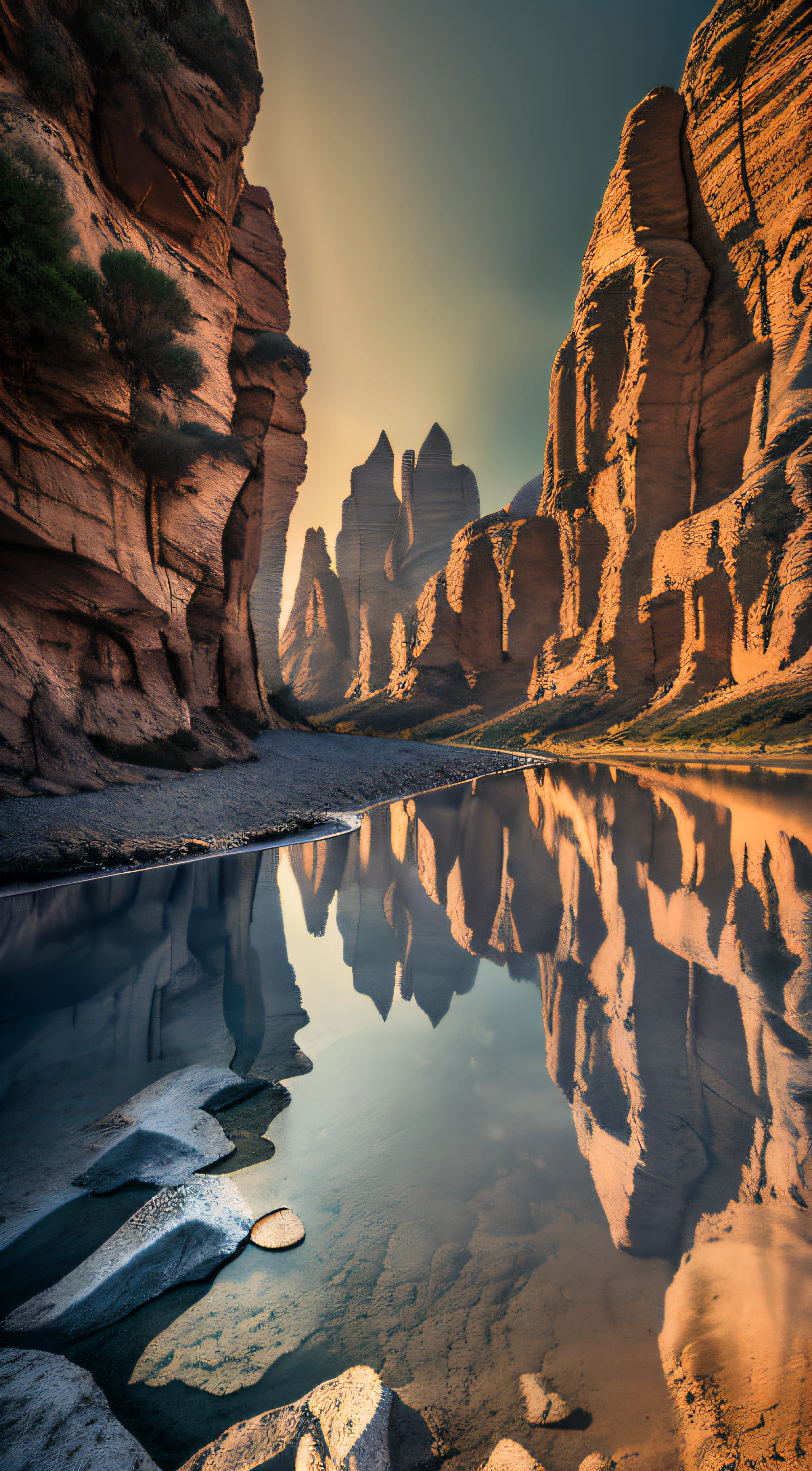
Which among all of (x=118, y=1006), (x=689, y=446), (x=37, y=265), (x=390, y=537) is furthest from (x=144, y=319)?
(x=390, y=537)

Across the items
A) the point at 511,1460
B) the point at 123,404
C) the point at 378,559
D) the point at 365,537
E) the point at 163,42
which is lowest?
the point at 511,1460

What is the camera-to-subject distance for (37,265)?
8.30 m

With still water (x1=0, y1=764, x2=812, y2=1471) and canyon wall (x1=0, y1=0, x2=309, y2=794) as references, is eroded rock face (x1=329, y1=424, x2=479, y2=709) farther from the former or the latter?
still water (x1=0, y1=764, x2=812, y2=1471)

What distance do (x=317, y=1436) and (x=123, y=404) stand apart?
40.8ft

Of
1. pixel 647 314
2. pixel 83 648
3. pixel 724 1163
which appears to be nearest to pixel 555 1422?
pixel 724 1163

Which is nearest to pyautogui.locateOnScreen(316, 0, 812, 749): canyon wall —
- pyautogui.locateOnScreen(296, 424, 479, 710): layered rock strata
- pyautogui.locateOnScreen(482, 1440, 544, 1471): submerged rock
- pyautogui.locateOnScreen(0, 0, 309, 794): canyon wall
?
pyautogui.locateOnScreen(0, 0, 309, 794): canyon wall

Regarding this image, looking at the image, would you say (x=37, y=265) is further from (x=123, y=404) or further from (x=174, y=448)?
(x=174, y=448)

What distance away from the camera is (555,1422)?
1226mm

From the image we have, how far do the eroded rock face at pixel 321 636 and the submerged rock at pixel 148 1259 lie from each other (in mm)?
62066

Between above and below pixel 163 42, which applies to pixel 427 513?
above

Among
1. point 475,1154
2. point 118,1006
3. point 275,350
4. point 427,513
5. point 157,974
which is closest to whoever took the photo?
point 475,1154

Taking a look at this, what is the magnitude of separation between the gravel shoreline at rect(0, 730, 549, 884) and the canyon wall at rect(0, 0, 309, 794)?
2.35ft

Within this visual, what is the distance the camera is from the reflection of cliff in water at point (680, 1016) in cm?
138

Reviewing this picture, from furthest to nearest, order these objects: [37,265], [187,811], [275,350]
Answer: [275,350]
[187,811]
[37,265]
